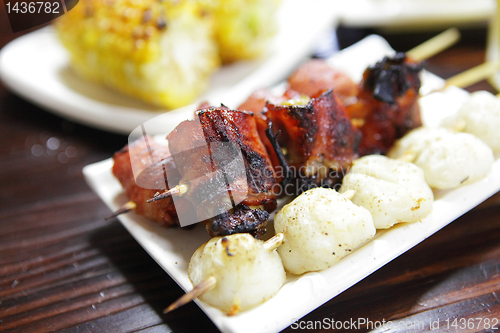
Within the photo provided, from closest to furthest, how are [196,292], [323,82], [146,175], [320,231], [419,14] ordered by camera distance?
[196,292] < [320,231] < [146,175] < [323,82] < [419,14]

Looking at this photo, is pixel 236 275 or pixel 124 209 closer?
pixel 236 275

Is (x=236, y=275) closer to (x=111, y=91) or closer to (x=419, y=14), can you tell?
(x=111, y=91)

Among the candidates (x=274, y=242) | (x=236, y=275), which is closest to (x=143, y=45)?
(x=274, y=242)

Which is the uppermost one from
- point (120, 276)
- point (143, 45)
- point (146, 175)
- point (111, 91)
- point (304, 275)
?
point (143, 45)

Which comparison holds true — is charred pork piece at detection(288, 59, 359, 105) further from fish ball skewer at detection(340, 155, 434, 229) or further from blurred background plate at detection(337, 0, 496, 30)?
blurred background plate at detection(337, 0, 496, 30)

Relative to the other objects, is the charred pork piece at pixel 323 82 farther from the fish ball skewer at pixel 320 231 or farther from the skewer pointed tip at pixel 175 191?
the skewer pointed tip at pixel 175 191

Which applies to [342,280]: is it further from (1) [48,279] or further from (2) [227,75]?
(2) [227,75]
